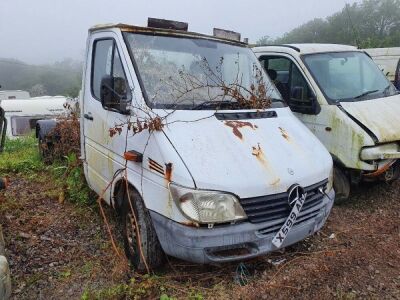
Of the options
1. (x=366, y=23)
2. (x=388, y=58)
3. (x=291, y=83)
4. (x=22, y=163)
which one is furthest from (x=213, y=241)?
(x=366, y=23)

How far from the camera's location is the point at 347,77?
611 centimetres

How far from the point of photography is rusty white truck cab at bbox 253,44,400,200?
5.28 metres

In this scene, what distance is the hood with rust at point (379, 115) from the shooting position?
17.2 ft

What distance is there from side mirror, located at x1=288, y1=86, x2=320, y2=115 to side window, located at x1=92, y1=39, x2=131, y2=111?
2.66 metres

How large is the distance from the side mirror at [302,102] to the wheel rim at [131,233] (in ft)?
10.0

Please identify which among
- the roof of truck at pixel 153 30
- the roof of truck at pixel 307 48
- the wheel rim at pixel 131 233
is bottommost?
the wheel rim at pixel 131 233

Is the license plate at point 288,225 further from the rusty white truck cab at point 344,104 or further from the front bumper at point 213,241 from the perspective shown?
the rusty white truck cab at point 344,104

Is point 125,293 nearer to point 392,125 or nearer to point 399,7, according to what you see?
point 392,125

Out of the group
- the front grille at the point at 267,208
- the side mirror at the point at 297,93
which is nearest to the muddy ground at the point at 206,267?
the front grille at the point at 267,208

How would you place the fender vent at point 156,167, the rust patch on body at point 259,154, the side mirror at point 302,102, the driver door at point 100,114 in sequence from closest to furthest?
1. the fender vent at point 156,167
2. the rust patch on body at point 259,154
3. the driver door at point 100,114
4. the side mirror at point 302,102

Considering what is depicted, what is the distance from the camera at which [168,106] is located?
3893 mm

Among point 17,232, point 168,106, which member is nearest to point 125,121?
point 168,106

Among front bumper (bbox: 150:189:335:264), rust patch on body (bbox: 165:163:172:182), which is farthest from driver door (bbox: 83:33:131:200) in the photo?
front bumper (bbox: 150:189:335:264)

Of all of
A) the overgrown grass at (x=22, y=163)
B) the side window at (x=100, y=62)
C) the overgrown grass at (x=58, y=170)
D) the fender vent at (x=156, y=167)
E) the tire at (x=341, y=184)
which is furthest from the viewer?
the overgrown grass at (x=22, y=163)
